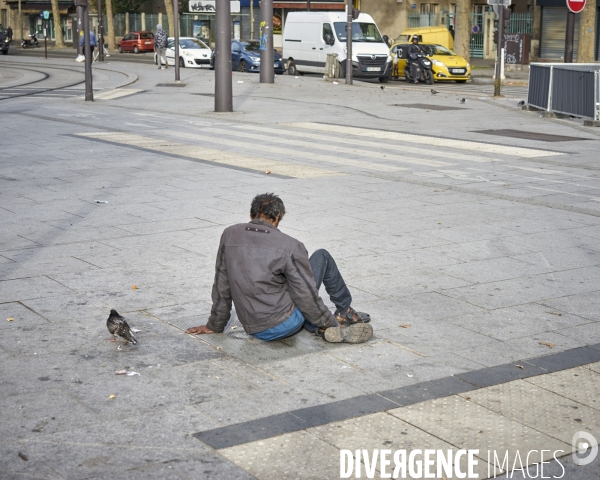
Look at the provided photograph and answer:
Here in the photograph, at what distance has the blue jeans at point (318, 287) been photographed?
5.87 metres

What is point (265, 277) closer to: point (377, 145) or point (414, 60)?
point (377, 145)

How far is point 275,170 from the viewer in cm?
1273

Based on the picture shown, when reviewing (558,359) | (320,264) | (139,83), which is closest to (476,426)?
(558,359)

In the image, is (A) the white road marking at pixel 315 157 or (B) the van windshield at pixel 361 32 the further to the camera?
(B) the van windshield at pixel 361 32

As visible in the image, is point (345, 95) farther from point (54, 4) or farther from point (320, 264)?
point (54, 4)

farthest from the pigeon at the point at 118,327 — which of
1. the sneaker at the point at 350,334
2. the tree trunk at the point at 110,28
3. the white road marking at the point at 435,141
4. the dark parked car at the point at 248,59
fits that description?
the tree trunk at the point at 110,28

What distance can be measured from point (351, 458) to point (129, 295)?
302cm

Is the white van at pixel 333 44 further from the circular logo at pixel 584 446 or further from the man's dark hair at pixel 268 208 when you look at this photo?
the circular logo at pixel 584 446

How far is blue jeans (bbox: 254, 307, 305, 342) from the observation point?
19.2 feet

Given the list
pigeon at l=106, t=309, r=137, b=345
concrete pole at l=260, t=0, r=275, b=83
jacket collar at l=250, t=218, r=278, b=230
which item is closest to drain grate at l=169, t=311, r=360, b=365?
pigeon at l=106, t=309, r=137, b=345

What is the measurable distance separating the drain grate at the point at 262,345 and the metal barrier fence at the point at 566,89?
13.6 meters

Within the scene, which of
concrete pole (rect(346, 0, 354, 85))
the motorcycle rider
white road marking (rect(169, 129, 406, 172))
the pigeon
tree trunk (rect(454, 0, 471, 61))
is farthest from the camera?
tree trunk (rect(454, 0, 471, 61))

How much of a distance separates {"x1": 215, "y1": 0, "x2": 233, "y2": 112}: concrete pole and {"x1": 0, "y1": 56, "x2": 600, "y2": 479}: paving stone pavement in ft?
14.8

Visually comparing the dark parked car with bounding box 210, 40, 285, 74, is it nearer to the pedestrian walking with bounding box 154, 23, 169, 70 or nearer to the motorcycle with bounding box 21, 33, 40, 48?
the pedestrian walking with bounding box 154, 23, 169, 70
